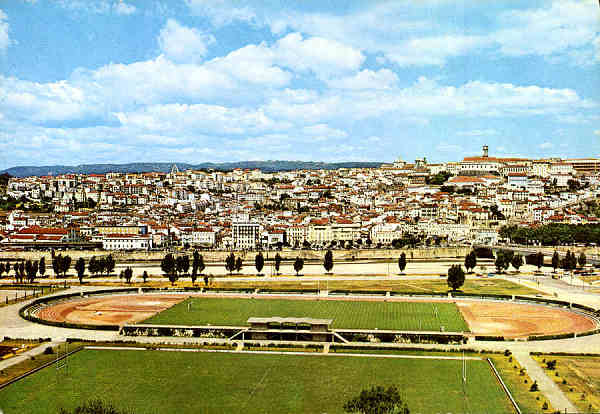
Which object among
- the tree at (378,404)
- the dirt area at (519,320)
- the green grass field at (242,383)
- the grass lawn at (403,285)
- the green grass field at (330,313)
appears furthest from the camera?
the grass lawn at (403,285)

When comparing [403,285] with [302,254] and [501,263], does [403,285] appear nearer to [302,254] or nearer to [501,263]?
[501,263]

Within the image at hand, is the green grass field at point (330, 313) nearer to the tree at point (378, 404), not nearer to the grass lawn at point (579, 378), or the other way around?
the grass lawn at point (579, 378)

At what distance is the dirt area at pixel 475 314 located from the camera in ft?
99.2

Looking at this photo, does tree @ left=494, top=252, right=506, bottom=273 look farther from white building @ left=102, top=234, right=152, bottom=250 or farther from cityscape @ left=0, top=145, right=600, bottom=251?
white building @ left=102, top=234, right=152, bottom=250

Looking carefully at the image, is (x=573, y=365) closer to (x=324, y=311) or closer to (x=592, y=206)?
(x=324, y=311)

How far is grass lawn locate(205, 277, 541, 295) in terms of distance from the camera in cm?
4231

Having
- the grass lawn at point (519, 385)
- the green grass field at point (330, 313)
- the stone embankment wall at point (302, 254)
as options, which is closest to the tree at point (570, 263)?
the stone embankment wall at point (302, 254)

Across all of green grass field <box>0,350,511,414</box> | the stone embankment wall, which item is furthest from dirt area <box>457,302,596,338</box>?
the stone embankment wall

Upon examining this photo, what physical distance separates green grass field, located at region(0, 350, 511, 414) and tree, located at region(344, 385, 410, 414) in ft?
4.66

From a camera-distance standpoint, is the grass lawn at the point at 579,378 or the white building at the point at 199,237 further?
the white building at the point at 199,237

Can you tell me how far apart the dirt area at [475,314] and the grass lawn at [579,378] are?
4525mm

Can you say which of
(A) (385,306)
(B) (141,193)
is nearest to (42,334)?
(A) (385,306)

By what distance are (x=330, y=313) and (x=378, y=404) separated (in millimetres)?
17074

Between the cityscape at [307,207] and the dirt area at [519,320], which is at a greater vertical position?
the cityscape at [307,207]
